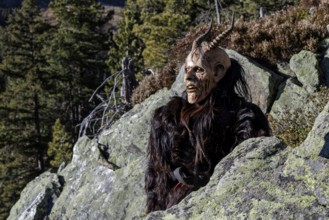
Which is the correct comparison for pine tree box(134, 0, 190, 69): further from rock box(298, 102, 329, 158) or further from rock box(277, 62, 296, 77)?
rock box(298, 102, 329, 158)

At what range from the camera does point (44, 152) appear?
2859cm

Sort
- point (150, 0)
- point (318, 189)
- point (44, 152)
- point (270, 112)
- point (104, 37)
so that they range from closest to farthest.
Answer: point (318, 189)
point (270, 112)
point (150, 0)
point (44, 152)
point (104, 37)

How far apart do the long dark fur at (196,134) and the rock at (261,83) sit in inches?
169

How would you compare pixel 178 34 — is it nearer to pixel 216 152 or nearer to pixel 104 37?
pixel 104 37

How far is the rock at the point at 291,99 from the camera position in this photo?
691 centimetres

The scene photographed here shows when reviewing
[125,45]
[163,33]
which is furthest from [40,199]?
[125,45]

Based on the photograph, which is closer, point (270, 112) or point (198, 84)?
point (198, 84)

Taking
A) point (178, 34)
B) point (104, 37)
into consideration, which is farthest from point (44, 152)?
point (178, 34)

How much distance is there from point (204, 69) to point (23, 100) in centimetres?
2566

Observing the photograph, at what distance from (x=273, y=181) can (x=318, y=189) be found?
19 cm

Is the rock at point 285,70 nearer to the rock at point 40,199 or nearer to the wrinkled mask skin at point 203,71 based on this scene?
the rock at point 40,199

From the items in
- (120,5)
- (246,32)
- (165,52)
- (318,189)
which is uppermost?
(120,5)

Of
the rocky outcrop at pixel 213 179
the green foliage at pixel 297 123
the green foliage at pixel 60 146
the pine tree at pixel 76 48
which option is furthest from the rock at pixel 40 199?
the pine tree at pixel 76 48

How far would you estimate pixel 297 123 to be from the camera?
6.13 metres
